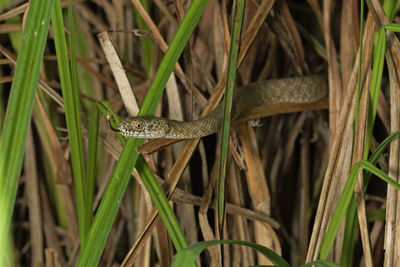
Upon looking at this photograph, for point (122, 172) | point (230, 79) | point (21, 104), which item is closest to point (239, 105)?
point (230, 79)

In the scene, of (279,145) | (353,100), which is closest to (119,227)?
(279,145)

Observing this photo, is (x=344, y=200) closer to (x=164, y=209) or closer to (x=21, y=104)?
(x=164, y=209)

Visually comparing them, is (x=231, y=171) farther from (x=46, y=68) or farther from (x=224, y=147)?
(x=46, y=68)

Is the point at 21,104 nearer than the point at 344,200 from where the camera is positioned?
Yes

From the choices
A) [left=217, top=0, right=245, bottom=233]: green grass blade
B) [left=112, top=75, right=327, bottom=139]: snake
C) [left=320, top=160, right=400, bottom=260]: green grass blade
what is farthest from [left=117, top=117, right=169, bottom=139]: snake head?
[left=320, top=160, right=400, bottom=260]: green grass blade

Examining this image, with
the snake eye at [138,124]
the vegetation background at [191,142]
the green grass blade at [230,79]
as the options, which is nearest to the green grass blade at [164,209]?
the vegetation background at [191,142]

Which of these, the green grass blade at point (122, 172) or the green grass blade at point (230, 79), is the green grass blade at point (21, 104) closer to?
the green grass blade at point (122, 172)
